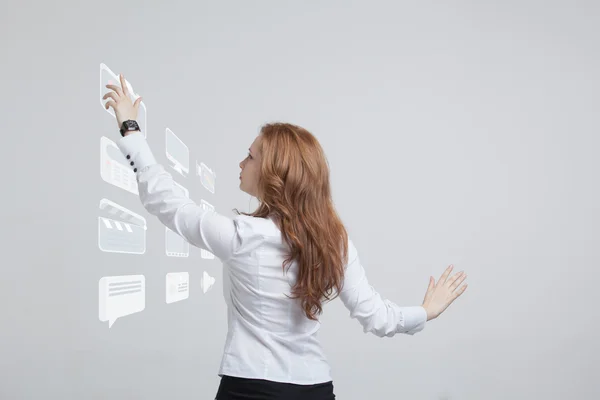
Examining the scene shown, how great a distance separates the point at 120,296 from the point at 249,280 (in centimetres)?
127

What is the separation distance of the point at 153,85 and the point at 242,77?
2.05 ft

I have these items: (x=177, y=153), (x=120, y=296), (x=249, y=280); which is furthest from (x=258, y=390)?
(x=177, y=153)

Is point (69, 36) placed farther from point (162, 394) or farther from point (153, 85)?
point (162, 394)

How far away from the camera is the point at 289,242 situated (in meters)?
1.46

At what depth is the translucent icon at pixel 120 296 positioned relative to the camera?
2387 millimetres

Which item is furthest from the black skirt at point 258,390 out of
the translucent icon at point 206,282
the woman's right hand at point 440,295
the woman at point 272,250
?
the translucent icon at point 206,282

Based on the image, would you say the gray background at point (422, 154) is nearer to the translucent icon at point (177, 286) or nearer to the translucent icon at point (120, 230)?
the translucent icon at point (177, 286)

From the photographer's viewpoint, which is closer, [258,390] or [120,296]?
[258,390]

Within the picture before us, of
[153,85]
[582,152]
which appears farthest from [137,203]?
[582,152]

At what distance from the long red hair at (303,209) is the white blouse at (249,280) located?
30 mm

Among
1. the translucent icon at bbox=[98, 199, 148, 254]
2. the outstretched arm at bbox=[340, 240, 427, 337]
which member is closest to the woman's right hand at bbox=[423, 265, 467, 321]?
the outstretched arm at bbox=[340, 240, 427, 337]

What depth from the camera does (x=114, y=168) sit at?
2447 mm

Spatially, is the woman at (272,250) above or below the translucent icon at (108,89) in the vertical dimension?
below

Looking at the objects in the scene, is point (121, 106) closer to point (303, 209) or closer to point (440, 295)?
point (303, 209)
